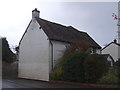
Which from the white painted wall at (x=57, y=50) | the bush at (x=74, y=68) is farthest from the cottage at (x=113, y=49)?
the bush at (x=74, y=68)

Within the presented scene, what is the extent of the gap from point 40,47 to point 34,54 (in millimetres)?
1495

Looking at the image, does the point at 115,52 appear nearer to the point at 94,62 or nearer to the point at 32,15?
the point at 32,15

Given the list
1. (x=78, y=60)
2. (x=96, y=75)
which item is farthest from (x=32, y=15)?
(x=96, y=75)

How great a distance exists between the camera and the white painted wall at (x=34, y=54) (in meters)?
22.9

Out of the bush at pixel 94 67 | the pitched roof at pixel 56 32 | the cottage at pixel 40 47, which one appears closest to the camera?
the bush at pixel 94 67

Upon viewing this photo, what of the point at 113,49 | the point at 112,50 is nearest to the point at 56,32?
the point at 113,49

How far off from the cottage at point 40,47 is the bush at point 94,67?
6.47 m

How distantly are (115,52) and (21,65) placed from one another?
2657 cm

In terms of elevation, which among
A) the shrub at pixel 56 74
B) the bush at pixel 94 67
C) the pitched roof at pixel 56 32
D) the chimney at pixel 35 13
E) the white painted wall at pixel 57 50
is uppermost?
the chimney at pixel 35 13

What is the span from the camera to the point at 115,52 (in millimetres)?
45500

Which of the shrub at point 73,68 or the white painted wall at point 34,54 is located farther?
the white painted wall at point 34,54

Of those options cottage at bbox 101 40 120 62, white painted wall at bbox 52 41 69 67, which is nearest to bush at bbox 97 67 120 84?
white painted wall at bbox 52 41 69 67

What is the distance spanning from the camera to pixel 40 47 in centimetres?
2386

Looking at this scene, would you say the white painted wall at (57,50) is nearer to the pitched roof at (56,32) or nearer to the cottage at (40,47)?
the cottage at (40,47)
